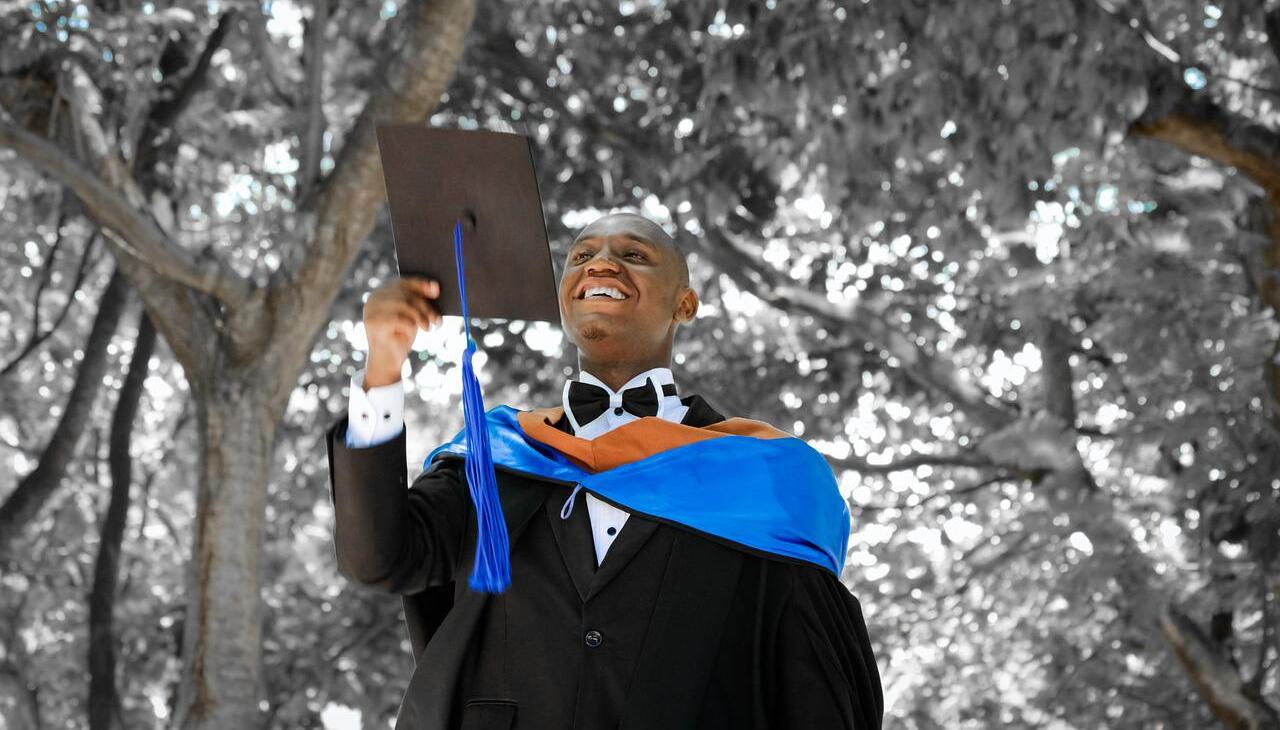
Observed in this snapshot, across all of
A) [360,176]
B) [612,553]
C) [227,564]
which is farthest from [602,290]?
[360,176]

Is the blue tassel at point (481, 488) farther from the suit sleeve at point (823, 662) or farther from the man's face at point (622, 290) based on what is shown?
the suit sleeve at point (823, 662)

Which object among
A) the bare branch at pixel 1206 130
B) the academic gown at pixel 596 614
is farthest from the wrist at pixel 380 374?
the bare branch at pixel 1206 130

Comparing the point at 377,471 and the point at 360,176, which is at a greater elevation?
the point at 360,176

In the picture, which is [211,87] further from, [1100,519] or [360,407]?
[360,407]

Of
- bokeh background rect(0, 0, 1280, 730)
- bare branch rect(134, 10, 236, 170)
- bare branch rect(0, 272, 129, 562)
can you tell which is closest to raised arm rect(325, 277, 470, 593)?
bokeh background rect(0, 0, 1280, 730)

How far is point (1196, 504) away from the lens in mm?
8430

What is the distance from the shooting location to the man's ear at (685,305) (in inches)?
137

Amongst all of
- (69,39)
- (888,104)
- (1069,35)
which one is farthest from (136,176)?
(1069,35)

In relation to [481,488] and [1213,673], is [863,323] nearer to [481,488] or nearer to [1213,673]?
[1213,673]

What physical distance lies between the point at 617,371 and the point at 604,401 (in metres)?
0.07

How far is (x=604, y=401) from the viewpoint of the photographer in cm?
336

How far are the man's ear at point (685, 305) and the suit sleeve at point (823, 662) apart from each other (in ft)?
2.09

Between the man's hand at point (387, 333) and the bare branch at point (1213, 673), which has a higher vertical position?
the bare branch at point (1213, 673)

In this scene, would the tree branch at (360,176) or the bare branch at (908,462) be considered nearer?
the tree branch at (360,176)
